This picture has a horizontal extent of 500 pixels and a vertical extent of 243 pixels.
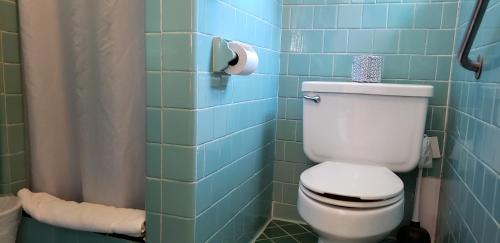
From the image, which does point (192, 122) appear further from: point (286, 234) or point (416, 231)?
point (416, 231)

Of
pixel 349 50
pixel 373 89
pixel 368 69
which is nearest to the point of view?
pixel 373 89

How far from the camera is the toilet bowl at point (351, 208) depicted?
117cm

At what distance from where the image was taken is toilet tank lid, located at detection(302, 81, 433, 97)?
4.84 feet

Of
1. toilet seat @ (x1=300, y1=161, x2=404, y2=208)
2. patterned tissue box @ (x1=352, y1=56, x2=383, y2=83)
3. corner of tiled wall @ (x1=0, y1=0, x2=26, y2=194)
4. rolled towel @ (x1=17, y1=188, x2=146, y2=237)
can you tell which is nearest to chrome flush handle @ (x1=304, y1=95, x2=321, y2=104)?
patterned tissue box @ (x1=352, y1=56, x2=383, y2=83)

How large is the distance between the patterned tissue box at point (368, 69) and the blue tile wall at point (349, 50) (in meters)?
0.14

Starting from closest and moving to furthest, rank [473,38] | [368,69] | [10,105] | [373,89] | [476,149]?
[473,38] < [476,149] < [10,105] < [373,89] < [368,69]

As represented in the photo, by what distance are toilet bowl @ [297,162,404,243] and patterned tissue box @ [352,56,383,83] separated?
1.75 ft

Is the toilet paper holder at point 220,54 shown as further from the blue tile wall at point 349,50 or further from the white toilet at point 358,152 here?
the blue tile wall at point 349,50

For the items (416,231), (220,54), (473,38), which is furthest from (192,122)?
(416,231)

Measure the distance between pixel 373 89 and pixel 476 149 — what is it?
19.6 inches

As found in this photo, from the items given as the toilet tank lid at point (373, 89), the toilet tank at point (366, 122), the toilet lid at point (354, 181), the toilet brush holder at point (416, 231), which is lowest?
the toilet brush holder at point (416, 231)

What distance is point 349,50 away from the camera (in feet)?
5.95

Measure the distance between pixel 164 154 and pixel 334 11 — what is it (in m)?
1.18

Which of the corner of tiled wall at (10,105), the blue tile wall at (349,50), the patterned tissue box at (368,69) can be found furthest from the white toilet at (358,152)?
the corner of tiled wall at (10,105)
